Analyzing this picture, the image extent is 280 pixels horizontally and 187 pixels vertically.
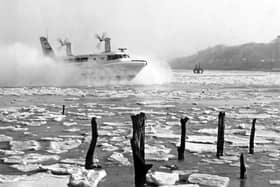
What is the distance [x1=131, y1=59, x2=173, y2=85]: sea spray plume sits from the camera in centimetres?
4855

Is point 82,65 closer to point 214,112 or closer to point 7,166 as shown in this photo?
point 214,112

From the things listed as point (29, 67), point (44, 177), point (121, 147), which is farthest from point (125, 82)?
point (44, 177)

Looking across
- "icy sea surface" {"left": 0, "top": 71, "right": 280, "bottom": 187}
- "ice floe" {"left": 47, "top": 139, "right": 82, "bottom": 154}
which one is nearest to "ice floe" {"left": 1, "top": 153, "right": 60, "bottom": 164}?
"icy sea surface" {"left": 0, "top": 71, "right": 280, "bottom": 187}

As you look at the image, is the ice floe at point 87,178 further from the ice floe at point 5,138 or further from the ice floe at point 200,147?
the ice floe at point 5,138

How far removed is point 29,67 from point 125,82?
52.1 ft

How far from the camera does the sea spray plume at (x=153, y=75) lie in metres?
→ 48.6

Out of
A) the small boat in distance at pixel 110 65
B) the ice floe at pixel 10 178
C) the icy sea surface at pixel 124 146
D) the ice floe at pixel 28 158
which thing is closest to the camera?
the ice floe at pixel 10 178

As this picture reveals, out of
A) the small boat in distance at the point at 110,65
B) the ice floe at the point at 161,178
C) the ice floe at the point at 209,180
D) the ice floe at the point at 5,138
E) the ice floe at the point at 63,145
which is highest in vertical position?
the small boat in distance at the point at 110,65

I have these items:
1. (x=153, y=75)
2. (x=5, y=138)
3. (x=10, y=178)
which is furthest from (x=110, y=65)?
(x=10, y=178)

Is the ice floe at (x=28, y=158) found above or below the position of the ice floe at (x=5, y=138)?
below

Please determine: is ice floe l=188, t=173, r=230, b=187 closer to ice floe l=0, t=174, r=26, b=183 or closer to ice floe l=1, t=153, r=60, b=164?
ice floe l=0, t=174, r=26, b=183

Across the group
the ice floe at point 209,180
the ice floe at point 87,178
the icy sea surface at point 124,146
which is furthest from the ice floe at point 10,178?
the ice floe at point 209,180

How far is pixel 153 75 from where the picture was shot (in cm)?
5316

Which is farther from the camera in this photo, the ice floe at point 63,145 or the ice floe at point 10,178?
the ice floe at point 63,145
